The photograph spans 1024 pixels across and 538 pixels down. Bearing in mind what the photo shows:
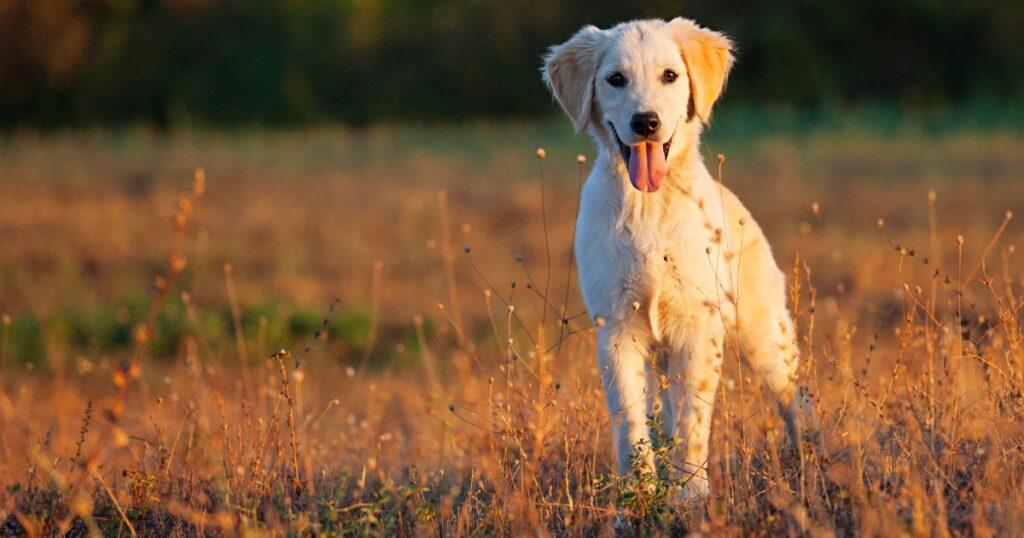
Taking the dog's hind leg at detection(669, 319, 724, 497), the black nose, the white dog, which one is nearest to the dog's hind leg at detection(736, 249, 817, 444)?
the white dog

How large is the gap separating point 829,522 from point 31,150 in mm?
20229

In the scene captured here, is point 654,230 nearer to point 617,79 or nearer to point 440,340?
point 617,79

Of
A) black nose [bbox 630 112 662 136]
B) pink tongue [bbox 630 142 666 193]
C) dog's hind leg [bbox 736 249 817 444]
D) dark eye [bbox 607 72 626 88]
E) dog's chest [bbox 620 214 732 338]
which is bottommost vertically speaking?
dog's hind leg [bbox 736 249 817 444]

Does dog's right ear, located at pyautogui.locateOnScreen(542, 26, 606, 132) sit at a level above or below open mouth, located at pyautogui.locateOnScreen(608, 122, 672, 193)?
above

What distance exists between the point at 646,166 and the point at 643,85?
0.31 metres

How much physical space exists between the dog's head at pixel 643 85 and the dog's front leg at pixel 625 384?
580 millimetres

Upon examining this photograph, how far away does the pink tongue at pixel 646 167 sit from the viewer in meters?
4.68

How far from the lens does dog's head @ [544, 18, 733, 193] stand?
183 inches

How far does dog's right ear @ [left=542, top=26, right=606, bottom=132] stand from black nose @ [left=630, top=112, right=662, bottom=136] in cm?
38

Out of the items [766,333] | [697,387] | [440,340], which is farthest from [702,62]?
[440,340]

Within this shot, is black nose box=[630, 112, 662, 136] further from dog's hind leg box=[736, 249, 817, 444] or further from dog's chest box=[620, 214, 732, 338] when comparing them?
dog's hind leg box=[736, 249, 817, 444]

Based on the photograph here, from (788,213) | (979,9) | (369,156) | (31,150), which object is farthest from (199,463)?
(979,9)

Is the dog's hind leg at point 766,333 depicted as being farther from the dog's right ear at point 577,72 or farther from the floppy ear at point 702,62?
the dog's right ear at point 577,72

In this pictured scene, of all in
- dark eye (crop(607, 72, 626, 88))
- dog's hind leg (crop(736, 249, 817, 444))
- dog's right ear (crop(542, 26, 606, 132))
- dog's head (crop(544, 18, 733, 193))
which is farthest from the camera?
dog's hind leg (crop(736, 249, 817, 444))
